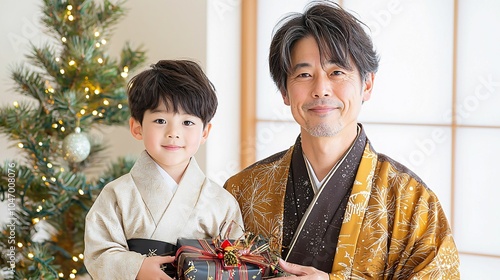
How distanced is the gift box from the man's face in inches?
19.2

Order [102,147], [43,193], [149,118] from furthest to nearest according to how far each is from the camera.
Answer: [102,147]
[43,193]
[149,118]

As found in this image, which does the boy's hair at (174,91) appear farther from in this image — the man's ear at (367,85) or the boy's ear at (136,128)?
the man's ear at (367,85)

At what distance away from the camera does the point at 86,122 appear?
11.3 ft

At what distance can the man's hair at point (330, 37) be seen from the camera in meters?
2.09

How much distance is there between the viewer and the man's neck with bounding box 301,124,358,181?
7.16ft

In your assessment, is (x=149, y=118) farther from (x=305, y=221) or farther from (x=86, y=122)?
(x=86, y=122)

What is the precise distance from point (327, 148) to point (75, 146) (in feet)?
5.26

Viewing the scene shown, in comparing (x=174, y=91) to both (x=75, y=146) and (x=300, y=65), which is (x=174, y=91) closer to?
(x=300, y=65)

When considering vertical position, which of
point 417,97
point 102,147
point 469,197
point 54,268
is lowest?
point 54,268

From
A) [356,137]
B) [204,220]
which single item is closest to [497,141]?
[356,137]

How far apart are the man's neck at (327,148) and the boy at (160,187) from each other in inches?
14.6

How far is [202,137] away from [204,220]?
9.4 inches

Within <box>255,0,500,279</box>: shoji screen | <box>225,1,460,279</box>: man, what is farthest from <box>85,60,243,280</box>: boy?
<box>255,0,500,279</box>: shoji screen

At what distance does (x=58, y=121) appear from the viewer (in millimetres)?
3424
